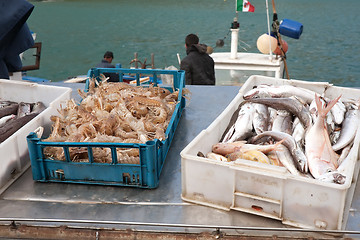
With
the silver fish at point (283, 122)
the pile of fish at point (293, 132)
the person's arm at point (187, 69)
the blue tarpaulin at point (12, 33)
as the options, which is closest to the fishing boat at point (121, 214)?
the pile of fish at point (293, 132)

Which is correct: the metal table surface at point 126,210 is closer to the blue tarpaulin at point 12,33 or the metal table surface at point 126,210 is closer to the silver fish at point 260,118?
the silver fish at point 260,118

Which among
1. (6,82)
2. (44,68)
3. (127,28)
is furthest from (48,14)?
(6,82)

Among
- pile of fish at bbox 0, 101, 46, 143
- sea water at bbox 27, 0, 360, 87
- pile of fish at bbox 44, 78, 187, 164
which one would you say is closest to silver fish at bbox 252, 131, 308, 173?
pile of fish at bbox 44, 78, 187, 164

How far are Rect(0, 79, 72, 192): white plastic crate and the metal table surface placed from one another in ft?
0.34

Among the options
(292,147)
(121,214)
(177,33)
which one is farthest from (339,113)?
(177,33)

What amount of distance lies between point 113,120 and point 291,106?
1.64 metres

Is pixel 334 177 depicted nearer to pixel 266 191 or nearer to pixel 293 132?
pixel 266 191

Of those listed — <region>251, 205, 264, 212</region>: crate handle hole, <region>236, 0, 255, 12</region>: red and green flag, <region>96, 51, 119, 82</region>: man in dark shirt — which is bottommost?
<region>96, 51, 119, 82</region>: man in dark shirt

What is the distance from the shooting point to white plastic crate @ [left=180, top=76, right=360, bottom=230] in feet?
7.25

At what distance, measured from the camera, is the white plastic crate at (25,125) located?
286 cm

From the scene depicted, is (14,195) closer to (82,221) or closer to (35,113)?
(82,221)

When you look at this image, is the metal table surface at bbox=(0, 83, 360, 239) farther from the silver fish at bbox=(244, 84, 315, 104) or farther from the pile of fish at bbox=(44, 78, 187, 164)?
the silver fish at bbox=(244, 84, 315, 104)

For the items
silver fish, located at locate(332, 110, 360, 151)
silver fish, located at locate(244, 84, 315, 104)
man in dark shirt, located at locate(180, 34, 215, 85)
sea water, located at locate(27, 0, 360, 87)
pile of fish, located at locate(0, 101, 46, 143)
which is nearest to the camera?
silver fish, located at locate(332, 110, 360, 151)

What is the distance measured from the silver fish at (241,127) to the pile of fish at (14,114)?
1.81 m
